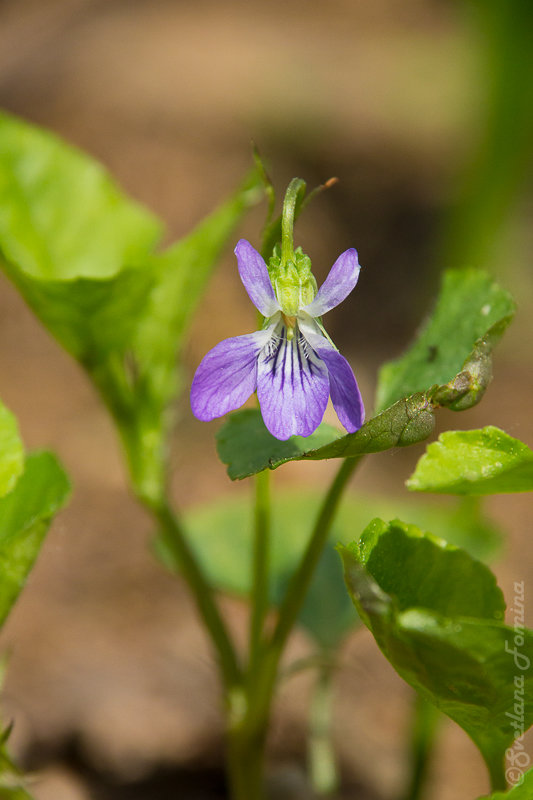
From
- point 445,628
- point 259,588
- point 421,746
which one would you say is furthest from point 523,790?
point 421,746

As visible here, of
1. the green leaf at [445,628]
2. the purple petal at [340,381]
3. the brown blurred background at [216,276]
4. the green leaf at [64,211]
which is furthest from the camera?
the brown blurred background at [216,276]

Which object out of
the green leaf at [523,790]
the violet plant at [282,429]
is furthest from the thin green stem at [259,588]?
the green leaf at [523,790]

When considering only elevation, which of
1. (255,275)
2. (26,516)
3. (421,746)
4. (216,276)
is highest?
(255,275)

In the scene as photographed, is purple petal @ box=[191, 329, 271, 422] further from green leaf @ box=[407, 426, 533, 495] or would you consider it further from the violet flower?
green leaf @ box=[407, 426, 533, 495]

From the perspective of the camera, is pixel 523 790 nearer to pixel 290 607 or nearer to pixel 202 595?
pixel 290 607

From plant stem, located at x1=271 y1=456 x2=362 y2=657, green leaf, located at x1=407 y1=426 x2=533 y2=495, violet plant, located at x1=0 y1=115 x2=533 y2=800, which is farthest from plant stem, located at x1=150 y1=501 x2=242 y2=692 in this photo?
green leaf, located at x1=407 y1=426 x2=533 y2=495

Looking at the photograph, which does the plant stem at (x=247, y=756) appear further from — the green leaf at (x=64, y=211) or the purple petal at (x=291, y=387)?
the green leaf at (x=64, y=211)

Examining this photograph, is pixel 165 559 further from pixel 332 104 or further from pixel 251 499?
pixel 332 104
